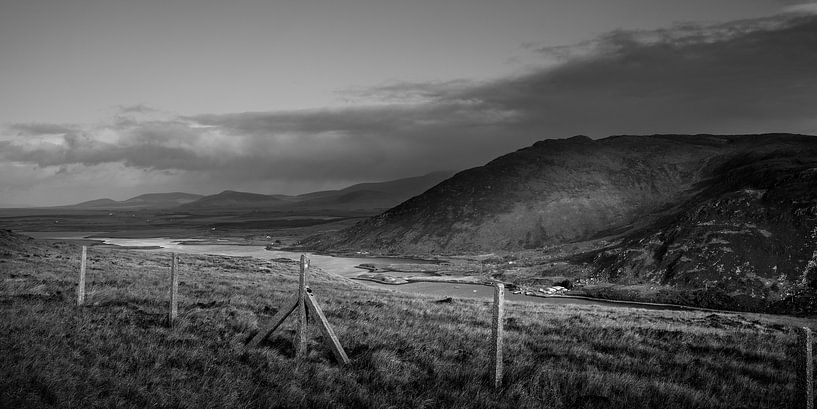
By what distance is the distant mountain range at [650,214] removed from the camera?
6762cm

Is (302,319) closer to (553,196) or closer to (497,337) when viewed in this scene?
(497,337)

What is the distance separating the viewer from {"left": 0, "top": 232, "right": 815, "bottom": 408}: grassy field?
9.30 meters

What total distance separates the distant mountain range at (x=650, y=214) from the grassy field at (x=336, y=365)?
53449mm

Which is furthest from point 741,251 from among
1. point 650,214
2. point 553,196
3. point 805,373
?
point 553,196

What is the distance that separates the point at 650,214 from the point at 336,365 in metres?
126

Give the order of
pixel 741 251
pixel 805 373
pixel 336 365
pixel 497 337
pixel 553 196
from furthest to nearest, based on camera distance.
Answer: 1. pixel 553 196
2. pixel 741 251
3. pixel 336 365
4. pixel 497 337
5. pixel 805 373

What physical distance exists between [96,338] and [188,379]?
3.56 metres

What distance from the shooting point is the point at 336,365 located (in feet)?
38.8

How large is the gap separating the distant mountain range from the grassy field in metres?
53.4

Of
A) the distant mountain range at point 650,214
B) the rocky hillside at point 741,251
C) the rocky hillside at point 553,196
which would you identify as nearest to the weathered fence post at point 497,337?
the rocky hillside at point 741,251

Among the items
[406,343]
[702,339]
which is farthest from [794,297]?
[406,343]

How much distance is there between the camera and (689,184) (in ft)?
501

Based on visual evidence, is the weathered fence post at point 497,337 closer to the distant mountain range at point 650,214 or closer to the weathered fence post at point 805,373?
the weathered fence post at point 805,373

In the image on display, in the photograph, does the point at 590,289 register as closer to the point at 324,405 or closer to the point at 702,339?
the point at 702,339
